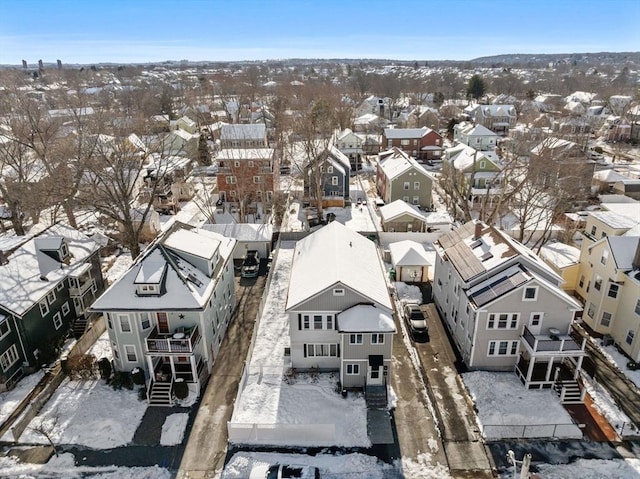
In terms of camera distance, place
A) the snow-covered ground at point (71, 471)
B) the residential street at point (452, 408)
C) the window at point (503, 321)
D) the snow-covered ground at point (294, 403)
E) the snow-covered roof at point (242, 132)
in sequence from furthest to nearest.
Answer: the snow-covered roof at point (242, 132)
the window at point (503, 321)
the snow-covered ground at point (294, 403)
the residential street at point (452, 408)
the snow-covered ground at point (71, 471)

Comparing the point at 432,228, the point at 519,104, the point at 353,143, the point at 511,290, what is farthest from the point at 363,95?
the point at 511,290

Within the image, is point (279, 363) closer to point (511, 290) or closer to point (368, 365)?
point (368, 365)

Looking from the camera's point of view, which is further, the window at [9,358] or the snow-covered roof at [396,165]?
the snow-covered roof at [396,165]

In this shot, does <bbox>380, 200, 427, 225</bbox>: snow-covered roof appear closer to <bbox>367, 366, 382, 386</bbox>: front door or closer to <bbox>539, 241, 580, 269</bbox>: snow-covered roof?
<bbox>539, 241, 580, 269</bbox>: snow-covered roof

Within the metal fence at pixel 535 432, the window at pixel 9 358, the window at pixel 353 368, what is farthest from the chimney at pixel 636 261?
the window at pixel 9 358

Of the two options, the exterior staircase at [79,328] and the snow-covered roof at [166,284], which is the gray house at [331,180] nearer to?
the snow-covered roof at [166,284]

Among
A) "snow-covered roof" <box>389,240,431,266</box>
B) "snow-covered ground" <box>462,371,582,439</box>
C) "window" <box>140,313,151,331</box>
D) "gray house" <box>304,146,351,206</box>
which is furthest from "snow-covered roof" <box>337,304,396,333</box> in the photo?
"gray house" <box>304,146,351,206</box>
